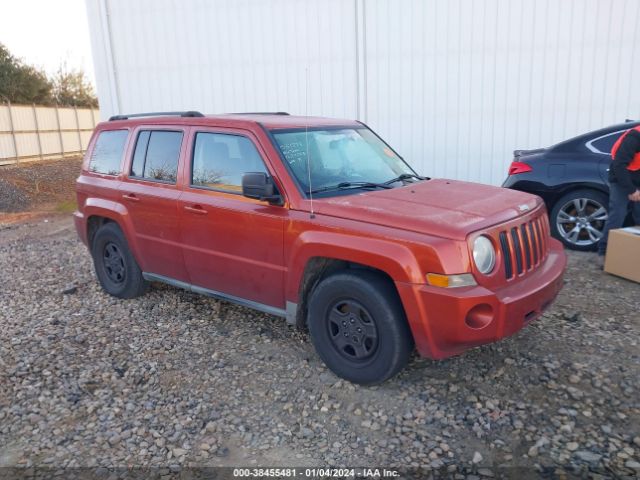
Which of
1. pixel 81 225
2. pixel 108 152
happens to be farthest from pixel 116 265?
pixel 108 152

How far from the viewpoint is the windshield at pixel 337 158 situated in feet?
13.4

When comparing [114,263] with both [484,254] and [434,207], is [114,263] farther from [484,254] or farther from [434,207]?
[484,254]

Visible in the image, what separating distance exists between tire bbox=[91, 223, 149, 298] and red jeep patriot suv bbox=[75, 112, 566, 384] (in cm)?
3

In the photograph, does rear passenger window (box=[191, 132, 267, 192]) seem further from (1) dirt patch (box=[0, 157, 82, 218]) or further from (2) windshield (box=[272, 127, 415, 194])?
A: (1) dirt patch (box=[0, 157, 82, 218])

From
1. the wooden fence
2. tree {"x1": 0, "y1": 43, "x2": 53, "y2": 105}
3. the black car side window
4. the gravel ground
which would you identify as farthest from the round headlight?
Result: tree {"x1": 0, "y1": 43, "x2": 53, "y2": 105}

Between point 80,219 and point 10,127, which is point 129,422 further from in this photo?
point 10,127

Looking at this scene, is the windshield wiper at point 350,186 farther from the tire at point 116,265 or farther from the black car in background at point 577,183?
the black car in background at point 577,183

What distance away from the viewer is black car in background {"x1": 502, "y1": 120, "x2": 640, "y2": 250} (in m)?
6.34

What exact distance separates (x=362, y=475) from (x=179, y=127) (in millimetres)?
3260

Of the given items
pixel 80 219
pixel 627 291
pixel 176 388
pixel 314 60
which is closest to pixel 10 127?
pixel 314 60

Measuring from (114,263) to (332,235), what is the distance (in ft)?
10.1

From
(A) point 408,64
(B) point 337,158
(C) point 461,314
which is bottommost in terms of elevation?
(C) point 461,314

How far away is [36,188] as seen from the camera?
15.4 m

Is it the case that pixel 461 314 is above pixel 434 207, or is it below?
below
